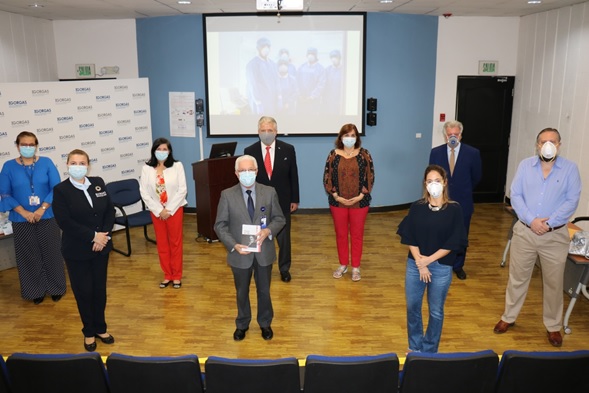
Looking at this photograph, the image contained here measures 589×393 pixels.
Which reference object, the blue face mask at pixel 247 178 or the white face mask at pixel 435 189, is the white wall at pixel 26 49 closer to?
the blue face mask at pixel 247 178

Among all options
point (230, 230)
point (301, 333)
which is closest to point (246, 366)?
point (230, 230)

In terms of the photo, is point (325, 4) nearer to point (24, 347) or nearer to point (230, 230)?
point (230, 230)

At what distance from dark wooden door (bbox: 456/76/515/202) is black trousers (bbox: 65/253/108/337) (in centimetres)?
686

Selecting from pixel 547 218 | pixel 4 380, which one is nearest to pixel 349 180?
pixel 547 218

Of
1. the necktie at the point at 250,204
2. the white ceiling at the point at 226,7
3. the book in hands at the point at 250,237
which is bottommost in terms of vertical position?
the book in hands at the point at 250,237

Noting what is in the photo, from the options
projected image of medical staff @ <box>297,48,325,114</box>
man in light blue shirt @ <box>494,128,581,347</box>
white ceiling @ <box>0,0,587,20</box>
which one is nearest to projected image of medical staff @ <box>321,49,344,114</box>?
projected image of medical staff @ <box>297,48,325,114</box>

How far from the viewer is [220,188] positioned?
24.0ft

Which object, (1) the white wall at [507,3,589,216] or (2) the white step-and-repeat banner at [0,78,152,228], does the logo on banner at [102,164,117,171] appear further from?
(1) the white wall at [507,3,589,216]

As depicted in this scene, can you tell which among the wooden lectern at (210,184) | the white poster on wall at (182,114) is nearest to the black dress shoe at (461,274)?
the wooden lectern at (210,184)

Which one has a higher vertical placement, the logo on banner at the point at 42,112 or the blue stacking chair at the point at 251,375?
the logo on banner at the point at 42,112

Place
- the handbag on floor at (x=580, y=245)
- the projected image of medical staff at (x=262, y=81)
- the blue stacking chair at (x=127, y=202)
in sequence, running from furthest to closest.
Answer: the projected image of medical staff at (x=262, y=81) < the blue stacking chair at (x=127, y=202) < the handbag on floor at (x=580, y=245)

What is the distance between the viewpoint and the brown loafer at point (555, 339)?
4543 millimetres

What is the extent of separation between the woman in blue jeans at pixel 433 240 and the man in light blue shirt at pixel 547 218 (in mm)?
1061

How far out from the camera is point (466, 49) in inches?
356
